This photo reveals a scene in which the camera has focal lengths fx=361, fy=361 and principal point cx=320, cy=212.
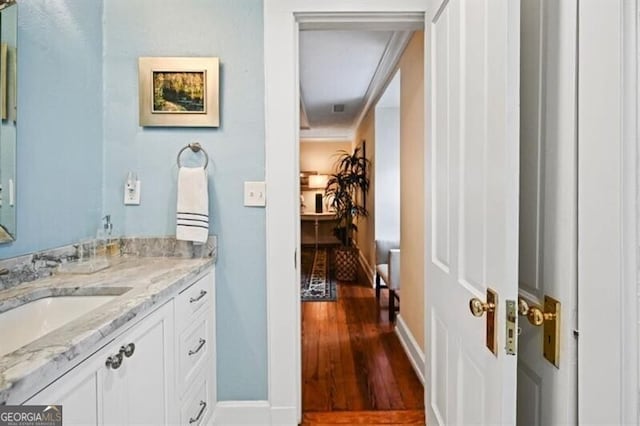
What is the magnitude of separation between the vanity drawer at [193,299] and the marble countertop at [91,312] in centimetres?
5

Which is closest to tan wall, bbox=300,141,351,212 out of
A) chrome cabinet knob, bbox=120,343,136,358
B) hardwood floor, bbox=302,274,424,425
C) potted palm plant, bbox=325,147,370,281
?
potted palm plant, bbox=325,147,370,281

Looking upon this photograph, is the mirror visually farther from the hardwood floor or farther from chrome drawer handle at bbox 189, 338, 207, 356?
the hardwood floor

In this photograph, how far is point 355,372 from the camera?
2.44m

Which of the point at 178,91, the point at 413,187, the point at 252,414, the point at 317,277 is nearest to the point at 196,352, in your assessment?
the point at 252,414

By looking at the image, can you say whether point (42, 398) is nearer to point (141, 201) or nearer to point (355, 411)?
point (141, 201)

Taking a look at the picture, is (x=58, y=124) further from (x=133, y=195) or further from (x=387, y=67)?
(x=387, y=67)

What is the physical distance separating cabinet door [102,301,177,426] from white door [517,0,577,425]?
108 cm

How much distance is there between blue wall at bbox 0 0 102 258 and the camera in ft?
4.35

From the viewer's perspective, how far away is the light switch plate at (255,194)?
5.90 feet

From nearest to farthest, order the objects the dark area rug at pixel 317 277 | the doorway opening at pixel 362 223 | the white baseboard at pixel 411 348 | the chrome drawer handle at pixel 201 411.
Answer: the chrome drawer handle at pixel 201 411 < the doorway opening at pixel 362 223 < the white baseboard at pixel 411 348 < the dark area rug at pixel 317 277

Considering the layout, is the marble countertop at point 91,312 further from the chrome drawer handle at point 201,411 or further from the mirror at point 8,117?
the chrome drawer handle at point 201,411

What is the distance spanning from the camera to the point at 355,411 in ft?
6.54

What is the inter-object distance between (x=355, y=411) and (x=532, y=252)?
149cm

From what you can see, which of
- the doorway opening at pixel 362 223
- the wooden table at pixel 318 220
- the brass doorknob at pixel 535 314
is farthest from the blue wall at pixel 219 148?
the wooden table at pixel 318 220
